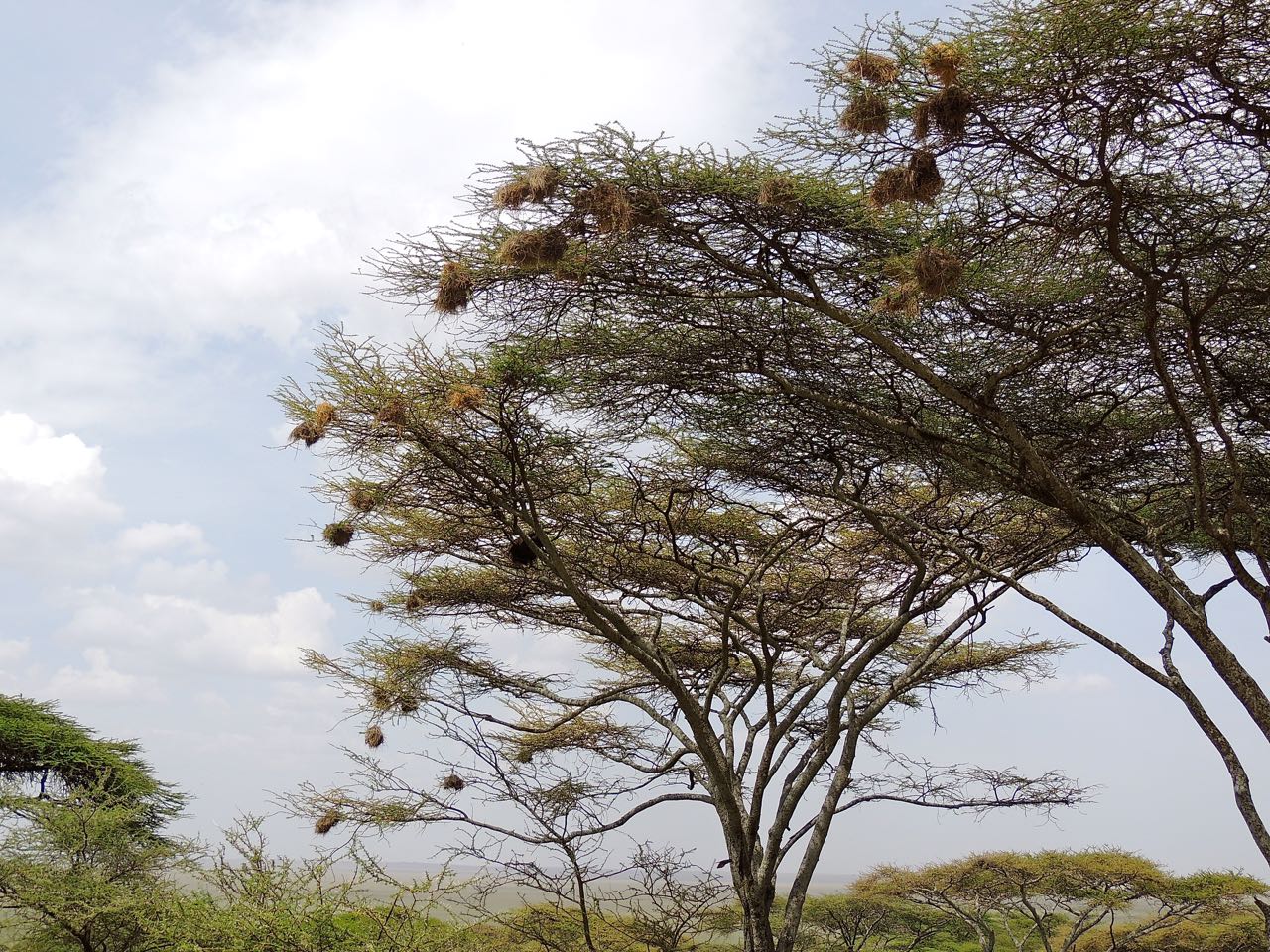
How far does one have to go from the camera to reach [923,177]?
518 centimetres

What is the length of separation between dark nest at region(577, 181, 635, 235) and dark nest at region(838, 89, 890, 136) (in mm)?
1141

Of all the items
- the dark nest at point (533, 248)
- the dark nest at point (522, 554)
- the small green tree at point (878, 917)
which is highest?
the dark nest at point (533, 248)

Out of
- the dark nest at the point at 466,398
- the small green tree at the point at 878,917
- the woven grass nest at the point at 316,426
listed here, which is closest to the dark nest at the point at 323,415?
the woven grass nest at the point at 316,426

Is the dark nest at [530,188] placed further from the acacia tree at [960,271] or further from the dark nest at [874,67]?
the dark nest at [874,67]

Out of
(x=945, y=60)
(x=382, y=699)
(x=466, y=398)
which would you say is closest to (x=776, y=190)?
(x=945, y=60)

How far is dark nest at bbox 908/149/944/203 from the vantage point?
5.15m

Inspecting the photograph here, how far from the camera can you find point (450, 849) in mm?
9930

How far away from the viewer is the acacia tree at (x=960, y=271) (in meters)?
5.28

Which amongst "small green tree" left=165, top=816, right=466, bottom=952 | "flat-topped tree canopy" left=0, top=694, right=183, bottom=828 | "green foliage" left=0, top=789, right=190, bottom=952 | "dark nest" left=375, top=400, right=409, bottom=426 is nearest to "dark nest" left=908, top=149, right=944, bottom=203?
"dark nest" left=375, top=400, right=409, bottom=426

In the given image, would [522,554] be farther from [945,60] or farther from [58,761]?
[58,761]

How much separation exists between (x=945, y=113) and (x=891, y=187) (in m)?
0.39

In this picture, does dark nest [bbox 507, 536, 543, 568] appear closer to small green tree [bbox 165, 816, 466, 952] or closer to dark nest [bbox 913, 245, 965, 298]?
small green tree [bbox 165, 816, 466, 952]

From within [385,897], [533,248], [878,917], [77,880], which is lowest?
[878,917]

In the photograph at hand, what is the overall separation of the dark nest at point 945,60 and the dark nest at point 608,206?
1555 millimetres
